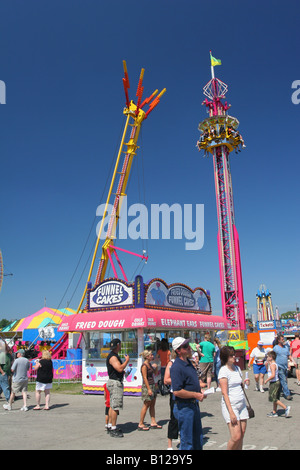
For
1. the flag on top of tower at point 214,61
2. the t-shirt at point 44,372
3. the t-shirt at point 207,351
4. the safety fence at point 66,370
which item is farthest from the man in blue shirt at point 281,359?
the flag on top of tower at point 214,61

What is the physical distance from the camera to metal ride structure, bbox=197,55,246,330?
3816 cm

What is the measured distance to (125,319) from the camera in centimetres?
1265

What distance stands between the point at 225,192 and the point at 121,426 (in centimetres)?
3415

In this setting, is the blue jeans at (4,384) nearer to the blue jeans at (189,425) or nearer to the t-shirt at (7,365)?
the t-shirt at (7,365)

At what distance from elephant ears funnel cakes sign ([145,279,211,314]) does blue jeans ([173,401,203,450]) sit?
8.85 metres

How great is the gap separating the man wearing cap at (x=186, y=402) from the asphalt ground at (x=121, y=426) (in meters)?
1.48

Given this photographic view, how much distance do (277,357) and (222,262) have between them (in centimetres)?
2915

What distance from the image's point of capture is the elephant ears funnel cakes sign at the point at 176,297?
46.2 ft

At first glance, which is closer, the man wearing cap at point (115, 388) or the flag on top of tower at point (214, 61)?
the man wearing cap at point (115, 388)

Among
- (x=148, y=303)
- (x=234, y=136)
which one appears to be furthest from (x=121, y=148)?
(x=234, y=136)

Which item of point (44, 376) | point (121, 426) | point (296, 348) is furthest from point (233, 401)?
point (296, 348)

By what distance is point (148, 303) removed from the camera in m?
13.6

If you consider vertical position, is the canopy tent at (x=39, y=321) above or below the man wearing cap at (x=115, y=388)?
above

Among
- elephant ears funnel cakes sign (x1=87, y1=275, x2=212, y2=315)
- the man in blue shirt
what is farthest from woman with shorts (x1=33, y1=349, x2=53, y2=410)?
the man in blue shirt
